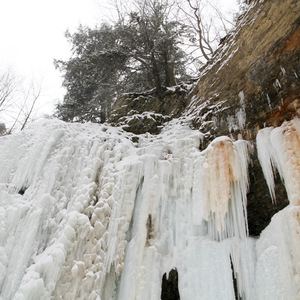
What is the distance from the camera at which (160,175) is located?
5.17m

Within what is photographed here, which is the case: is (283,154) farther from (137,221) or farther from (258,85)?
(137,221)

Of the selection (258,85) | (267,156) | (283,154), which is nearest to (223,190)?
(267,156)

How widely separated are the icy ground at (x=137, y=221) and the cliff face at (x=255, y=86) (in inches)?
13.3

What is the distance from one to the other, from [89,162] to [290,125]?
4.02 meters

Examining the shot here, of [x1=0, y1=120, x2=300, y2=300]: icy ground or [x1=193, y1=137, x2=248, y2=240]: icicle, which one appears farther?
[x1=193, y1=137, x2=248, y2=240]: icicle

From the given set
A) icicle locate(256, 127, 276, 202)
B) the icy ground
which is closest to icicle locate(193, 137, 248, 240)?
the icy ground

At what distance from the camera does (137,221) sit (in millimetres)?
4754

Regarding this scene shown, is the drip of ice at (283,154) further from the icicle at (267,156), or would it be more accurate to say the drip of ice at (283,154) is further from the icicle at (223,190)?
the icicle at (223,190)

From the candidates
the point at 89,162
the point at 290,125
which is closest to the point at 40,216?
the point at 89,162

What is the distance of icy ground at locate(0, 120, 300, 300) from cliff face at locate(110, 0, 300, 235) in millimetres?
338

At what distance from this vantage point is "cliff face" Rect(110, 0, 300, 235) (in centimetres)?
423

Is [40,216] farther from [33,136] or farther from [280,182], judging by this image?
[280,182]

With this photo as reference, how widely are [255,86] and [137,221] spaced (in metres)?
3.71

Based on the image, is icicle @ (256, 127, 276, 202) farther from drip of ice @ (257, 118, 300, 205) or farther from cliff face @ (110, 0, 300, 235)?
cliff face @ (110, 0, 300, 235)
